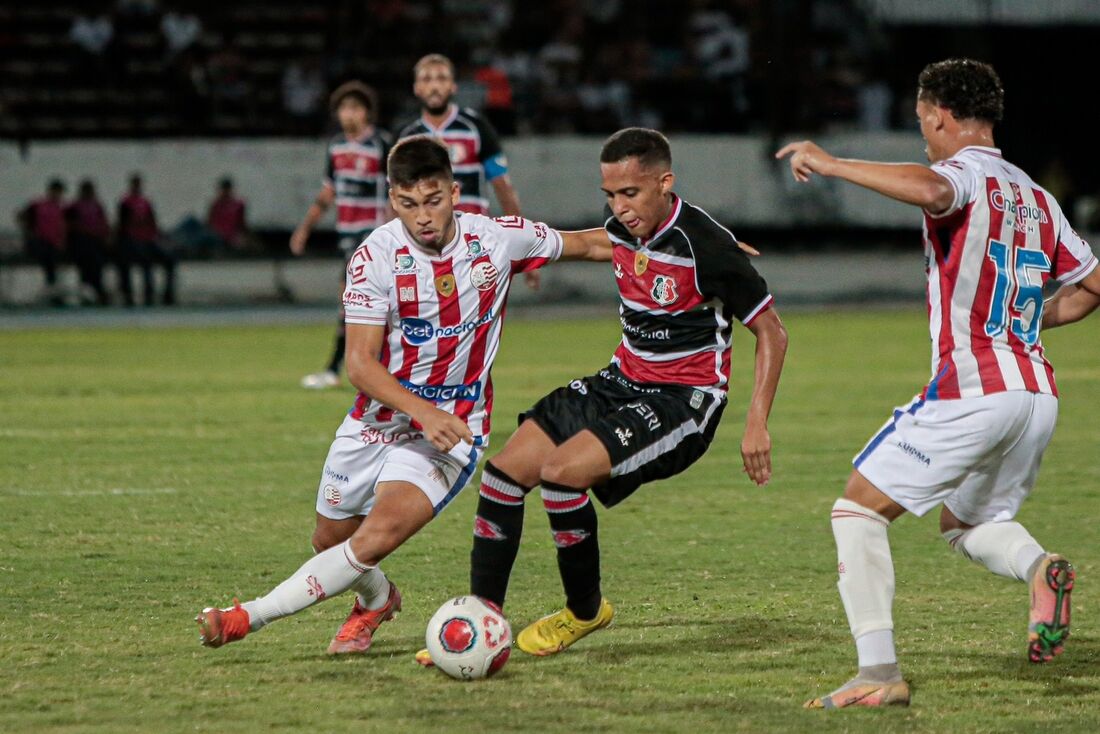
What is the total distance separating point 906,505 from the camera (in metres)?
4.16

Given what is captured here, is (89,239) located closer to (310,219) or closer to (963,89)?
(310,219)

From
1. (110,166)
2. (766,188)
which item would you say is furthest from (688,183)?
(110,166)

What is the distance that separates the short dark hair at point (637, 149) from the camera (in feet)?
15.8

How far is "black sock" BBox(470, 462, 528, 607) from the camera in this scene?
4715mm

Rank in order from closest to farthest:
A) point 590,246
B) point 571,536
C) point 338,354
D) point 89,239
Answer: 1. point 571,536
2. point 590,246
3. point 338,354
4. point 89,239

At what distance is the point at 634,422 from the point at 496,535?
1.82 ft

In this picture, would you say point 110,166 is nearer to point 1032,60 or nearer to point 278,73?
point 278,73

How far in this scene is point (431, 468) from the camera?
4.77 meters

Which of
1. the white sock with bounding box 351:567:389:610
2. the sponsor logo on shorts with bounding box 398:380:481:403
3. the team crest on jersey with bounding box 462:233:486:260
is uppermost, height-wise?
the team crest on jersey with bounding box 462:233:486:260

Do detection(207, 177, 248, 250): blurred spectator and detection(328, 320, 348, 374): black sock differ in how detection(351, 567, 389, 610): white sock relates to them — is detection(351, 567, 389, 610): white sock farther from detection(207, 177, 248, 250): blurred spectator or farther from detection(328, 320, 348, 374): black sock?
detection(207, 177, 248, 250): blurred spectator

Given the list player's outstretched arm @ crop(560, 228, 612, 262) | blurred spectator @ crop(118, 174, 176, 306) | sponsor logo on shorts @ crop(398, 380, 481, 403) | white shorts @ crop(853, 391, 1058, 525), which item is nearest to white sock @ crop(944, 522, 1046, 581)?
white shorts @ crop(853, 391, 1058, 525)

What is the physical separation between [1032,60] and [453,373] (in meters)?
20.2

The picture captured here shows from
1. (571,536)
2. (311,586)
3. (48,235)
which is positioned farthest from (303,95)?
(311,586)

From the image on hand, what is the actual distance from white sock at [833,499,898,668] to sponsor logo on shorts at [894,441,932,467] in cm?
19
